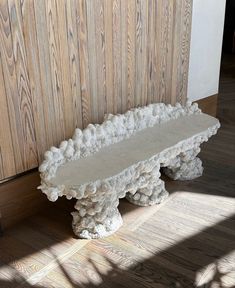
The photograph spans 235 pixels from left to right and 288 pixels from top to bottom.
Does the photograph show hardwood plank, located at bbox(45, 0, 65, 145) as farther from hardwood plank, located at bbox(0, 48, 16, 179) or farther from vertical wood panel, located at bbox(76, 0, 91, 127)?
hardwood plank, located at bbox(0, 48, 16, 179)

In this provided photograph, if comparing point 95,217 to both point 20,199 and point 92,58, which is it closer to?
point 20,199

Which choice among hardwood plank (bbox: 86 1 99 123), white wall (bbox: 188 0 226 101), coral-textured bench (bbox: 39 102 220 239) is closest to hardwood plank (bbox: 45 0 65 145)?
coral-textured bench (bbox: 39 102 220 239)

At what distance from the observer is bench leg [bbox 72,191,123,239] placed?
6.56 ft

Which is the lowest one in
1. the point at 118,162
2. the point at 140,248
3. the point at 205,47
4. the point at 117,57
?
the point at 140,248

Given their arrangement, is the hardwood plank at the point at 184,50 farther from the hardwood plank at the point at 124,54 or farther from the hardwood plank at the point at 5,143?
the hardwood plank at the point at 5,143

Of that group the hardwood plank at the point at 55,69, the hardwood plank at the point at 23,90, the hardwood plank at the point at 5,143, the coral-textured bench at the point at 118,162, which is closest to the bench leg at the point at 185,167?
the coral-textured bench at the point at 118,162

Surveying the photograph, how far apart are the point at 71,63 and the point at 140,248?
106cm

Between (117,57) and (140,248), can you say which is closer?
(140,248)

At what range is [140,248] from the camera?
1959 millimetres

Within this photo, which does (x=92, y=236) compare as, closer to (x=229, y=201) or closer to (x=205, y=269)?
(x=205, y=269)

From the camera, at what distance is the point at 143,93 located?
264 centimetres

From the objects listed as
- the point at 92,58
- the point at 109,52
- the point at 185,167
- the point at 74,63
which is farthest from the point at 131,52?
the point at 185,167

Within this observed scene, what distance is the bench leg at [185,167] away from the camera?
2562mm

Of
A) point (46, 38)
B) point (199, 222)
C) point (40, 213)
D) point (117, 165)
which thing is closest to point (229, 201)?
point (199, 222)
